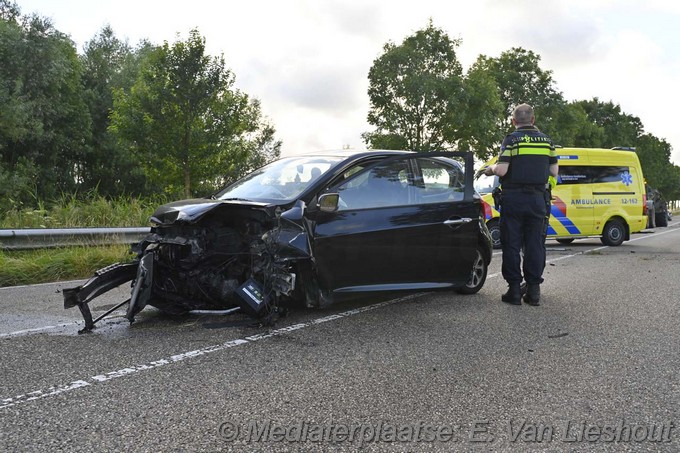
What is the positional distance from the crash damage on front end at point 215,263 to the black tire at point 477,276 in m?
2.33

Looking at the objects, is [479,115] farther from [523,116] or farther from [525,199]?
[525,199]

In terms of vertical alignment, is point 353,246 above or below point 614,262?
above

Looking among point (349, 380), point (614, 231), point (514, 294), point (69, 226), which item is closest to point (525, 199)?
point (514, 294)

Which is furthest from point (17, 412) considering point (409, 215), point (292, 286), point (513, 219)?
point (513, 219)

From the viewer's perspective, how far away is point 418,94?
109 ft

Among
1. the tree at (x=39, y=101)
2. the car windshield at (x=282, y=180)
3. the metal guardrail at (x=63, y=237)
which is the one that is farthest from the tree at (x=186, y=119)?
the car windshield at (x=282, y=180)

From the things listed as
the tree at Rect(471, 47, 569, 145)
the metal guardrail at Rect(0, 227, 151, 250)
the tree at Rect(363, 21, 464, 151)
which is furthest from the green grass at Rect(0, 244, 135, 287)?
the tree at Rect(471, 47, 569, 145)

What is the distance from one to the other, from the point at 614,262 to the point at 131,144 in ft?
76.6

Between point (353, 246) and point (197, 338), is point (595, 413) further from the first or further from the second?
point (197, 338)

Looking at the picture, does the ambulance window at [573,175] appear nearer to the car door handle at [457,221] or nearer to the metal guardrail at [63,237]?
the car door handle at [457,221]

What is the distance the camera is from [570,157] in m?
14.3

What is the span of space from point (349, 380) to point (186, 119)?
77.3 ft

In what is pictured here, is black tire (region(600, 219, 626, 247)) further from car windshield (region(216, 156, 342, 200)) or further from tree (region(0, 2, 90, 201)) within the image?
tree (region(0, 2, 90, 201))

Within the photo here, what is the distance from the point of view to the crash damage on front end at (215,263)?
4.61 meters
